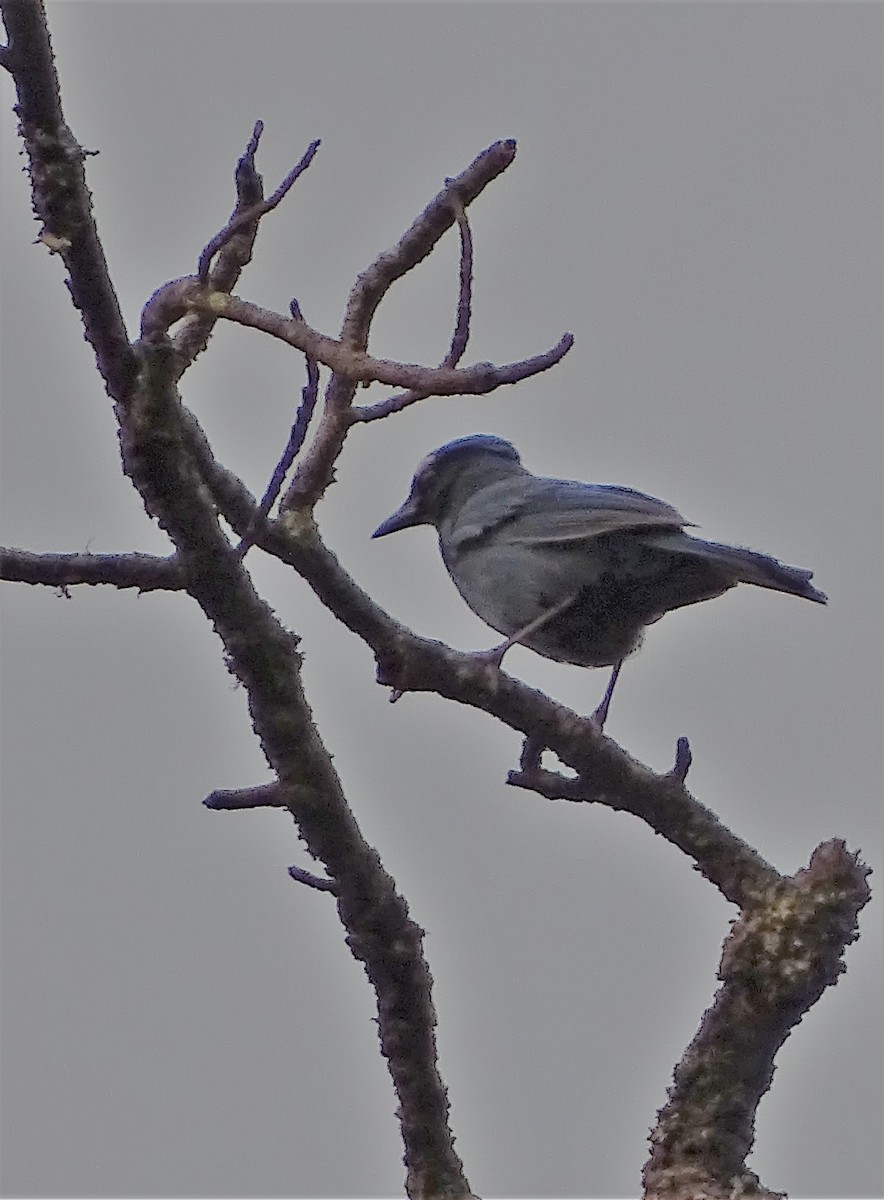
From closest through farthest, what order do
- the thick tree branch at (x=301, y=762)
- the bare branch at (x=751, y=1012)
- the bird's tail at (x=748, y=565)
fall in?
the thick tree branch at (x=301, y=762) → the bare branch at (x=751, y=1012) → the bird's tail at (x=748, y=565)

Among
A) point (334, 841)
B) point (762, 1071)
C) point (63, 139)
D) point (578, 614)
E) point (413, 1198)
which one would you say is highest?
point (578, 614)

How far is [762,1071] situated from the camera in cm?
446

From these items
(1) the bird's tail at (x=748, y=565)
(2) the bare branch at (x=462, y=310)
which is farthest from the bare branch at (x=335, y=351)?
(1) the bird's tail at (x=748, y=565)

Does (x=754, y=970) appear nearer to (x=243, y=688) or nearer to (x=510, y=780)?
(x=510, y=780)

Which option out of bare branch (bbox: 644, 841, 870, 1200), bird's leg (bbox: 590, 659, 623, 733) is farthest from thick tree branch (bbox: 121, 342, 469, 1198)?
bird's leg (bbox: 590, 659, 623, 733)

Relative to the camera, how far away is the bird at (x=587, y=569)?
6.46 m

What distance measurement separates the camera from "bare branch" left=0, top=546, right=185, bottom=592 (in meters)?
3.58

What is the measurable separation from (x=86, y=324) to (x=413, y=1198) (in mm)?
2572

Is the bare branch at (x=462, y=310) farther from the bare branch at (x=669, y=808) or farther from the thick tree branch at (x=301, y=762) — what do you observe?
the bare branch at (x=669, y=808)

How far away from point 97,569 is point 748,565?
10.9 ft

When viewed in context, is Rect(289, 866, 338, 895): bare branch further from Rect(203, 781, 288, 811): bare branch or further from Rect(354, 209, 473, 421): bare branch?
Rect(354, 209, 473, 421): bare branch

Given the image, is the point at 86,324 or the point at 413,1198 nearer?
the point at 86,324

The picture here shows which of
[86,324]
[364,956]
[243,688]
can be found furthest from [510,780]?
[86,324]

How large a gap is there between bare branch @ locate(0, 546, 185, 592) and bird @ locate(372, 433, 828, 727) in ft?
10.4
